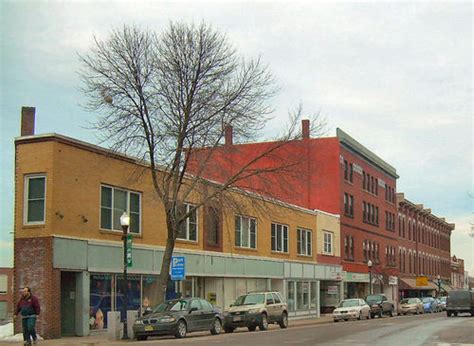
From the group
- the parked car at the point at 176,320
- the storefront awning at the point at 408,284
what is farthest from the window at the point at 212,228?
the storefront awning at the point at 408,284

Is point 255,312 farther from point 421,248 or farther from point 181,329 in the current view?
point 421,248

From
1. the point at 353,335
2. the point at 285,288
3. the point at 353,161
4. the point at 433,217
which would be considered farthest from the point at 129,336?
the point at 433,217

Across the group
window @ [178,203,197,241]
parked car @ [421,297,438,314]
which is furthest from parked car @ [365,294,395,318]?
window @ [178,203,197,241]

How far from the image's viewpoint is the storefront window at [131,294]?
28.4 meters

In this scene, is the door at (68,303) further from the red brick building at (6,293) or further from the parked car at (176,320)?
the red brick building at (6,293)

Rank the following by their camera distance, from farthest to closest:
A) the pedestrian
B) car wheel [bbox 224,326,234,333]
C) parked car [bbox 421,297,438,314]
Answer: parked car [bbox 421,297,438,314] → car wheel [bbox 224,326,234,333] → the pedestrian

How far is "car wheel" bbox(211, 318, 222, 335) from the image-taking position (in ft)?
90.2

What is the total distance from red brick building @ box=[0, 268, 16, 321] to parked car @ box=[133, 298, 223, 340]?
78.4ft

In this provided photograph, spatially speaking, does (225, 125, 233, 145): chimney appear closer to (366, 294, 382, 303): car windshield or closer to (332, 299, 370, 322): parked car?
(332, 299, 370, 322): parked car

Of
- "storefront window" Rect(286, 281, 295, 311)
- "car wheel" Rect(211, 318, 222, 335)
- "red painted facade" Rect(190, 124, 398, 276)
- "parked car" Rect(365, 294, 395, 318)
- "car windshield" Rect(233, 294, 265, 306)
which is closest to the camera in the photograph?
"car wheel" Rect(211, 318, 222, 335)

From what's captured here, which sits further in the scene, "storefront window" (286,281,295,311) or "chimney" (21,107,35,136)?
"storefront window" (286,281,295,311)

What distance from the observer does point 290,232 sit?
154 ft

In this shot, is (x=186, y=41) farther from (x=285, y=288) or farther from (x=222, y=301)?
(x=285, y=288)

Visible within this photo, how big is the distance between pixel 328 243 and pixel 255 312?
82.8ft
